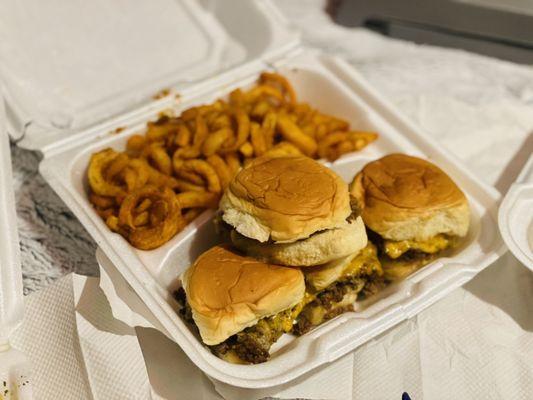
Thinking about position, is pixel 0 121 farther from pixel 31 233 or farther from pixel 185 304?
pixel 185 304

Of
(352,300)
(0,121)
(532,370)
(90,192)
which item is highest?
(0,121)

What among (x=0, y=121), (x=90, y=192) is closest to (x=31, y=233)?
(x=90, y=192)

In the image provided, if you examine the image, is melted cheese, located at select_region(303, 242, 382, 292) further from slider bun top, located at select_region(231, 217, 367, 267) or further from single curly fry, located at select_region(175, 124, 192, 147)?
single curly fry, located at select_region(175, 124, 192, 147)

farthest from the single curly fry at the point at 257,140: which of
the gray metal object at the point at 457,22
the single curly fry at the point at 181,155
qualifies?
the gray metal object at the point at 457,22

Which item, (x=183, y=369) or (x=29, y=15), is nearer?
(x=183, y=369)

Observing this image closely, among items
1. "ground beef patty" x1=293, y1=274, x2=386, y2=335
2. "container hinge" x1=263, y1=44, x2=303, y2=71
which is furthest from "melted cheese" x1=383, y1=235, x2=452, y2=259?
"container hinge" x1=263, y1=44, x2=303, y2=71

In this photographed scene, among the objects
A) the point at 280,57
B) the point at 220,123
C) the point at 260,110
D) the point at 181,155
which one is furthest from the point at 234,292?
the point at 280,57

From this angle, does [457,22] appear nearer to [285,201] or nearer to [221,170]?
[221,170]

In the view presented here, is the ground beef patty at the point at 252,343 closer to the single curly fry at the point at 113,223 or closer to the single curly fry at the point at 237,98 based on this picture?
the single curly fry at the point at 113,223
